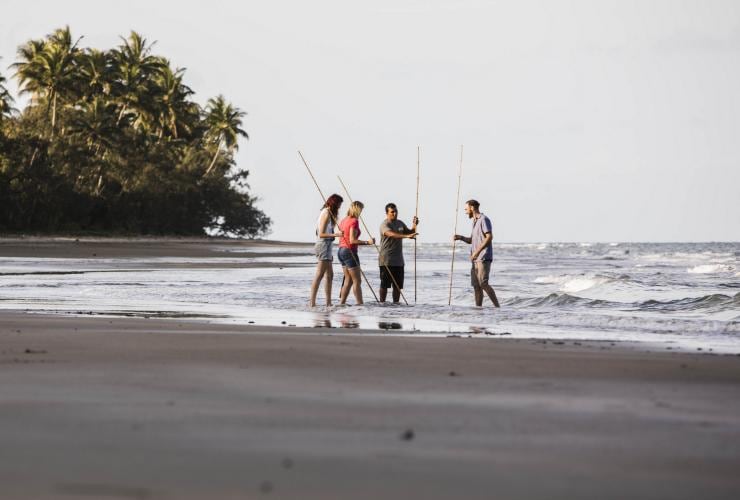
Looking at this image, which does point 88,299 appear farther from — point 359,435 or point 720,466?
point 720,466

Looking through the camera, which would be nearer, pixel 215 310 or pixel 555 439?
pixel 555 439

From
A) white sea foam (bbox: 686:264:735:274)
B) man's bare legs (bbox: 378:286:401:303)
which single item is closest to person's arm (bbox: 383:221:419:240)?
man's bare legs (bbox: 378:286:401:303)

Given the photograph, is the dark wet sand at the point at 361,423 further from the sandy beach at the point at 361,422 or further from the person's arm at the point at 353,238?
the person's arm at the point at 353,238

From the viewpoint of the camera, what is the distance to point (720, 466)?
4016mm

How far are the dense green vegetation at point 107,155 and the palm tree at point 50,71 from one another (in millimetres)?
58

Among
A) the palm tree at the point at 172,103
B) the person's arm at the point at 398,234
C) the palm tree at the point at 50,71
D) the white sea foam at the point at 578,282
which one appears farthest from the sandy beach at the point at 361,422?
the palm tree at the point at 172,103

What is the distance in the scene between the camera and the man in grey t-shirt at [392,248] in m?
14.7

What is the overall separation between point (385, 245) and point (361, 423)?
10.2 meters

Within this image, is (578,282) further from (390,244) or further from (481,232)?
(481,232)

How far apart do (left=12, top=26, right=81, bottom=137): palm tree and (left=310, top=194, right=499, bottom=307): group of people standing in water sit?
5119 cm

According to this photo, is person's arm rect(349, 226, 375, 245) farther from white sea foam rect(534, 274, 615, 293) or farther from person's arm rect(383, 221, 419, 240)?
white sea foam rect(534, 274, 615, 293)

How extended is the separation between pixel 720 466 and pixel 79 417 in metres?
2.66

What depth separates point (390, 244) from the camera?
14914mm

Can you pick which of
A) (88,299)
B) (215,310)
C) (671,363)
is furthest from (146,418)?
(88,299)
